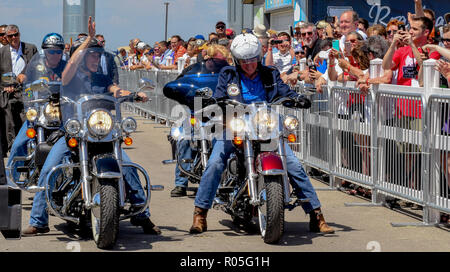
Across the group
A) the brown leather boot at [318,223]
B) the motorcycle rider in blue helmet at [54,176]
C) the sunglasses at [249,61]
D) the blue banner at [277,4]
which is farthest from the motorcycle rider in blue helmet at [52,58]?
the blue banner at [277,4]

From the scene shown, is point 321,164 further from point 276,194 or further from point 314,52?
point 276,194

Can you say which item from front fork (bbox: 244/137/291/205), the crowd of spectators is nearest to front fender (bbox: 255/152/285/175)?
front fork (bbox: 244/137/291/205)

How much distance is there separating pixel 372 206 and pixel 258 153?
2.40 m

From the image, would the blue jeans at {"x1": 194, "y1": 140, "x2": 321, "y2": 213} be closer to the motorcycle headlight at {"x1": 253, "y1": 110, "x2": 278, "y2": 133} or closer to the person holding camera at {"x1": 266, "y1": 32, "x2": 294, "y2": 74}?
the motorcycle headlight at {"x1": 253, "y1": 110, "x2": 278, "y2": 133}

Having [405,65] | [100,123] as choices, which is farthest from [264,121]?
[405,65]

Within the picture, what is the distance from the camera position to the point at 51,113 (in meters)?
9.02

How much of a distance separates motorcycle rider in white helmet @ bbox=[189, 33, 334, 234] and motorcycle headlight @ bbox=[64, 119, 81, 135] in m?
1.31

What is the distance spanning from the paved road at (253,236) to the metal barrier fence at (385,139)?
0.33 meters

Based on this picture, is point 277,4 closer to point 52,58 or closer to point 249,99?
point 52,58

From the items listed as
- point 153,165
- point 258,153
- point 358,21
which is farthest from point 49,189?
point 358,21

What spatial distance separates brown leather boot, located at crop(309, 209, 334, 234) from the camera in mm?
8039

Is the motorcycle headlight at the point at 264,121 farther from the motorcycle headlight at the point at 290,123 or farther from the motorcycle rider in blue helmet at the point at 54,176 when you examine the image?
the motorcycle rider in blue helmet at the point at 54,176

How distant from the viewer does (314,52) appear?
528 inches

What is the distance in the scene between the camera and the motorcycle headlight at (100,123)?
23.8 feet
